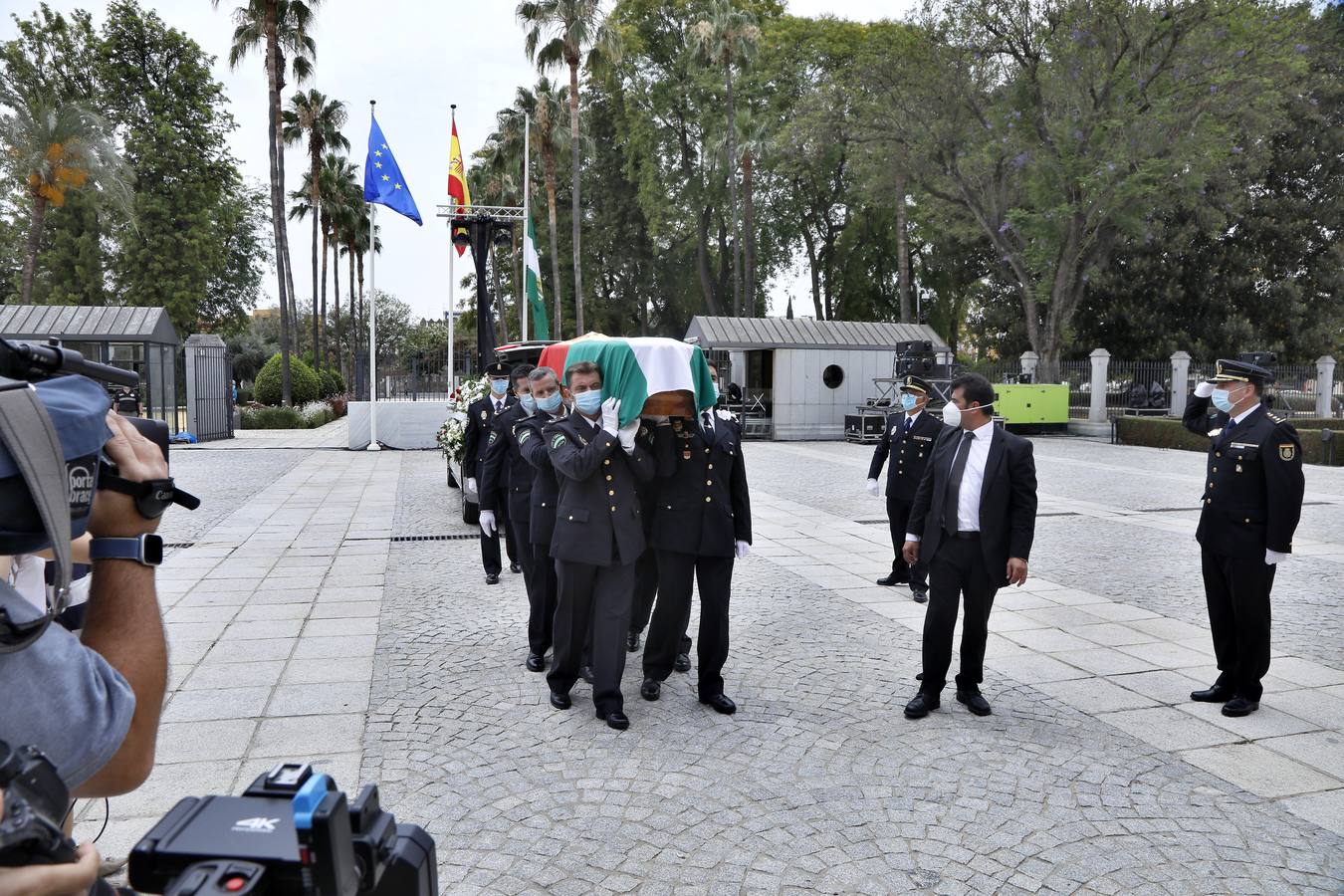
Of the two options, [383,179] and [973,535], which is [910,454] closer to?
[973,535]

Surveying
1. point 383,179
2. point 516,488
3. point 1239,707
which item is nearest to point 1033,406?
point 383,179

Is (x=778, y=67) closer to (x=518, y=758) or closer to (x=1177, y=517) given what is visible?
(x=1177, y=517)

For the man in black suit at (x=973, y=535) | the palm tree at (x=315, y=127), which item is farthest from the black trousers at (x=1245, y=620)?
the palm tree at (x=315, y=127)

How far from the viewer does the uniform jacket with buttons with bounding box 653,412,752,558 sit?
4934mm

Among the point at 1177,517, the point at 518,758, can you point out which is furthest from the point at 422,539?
the point at 1177,517

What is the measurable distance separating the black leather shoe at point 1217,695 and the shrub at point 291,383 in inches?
1159

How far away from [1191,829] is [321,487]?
13615 millimetres

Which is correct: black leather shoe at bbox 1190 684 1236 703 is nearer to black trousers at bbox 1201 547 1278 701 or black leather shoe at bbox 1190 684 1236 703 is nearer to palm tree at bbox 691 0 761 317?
black trousers at bbox 1201 547 1278 701

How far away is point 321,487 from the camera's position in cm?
1486

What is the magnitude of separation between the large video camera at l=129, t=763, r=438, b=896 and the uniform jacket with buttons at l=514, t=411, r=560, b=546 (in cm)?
367

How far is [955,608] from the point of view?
490cm

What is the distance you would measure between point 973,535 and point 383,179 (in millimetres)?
A: 15413

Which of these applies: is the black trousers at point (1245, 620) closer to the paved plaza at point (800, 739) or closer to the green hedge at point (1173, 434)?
the paved plaza at point (800, 739)

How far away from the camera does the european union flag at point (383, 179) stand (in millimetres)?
17406
